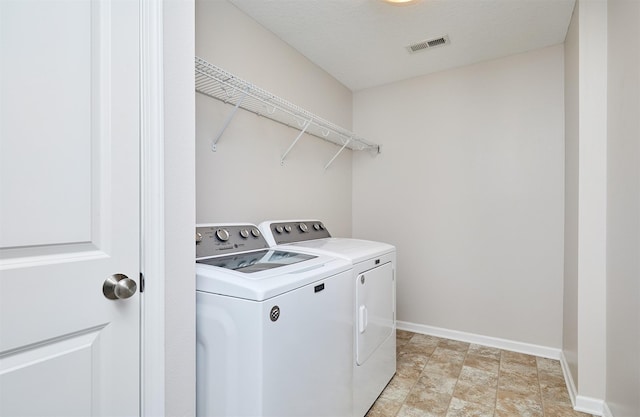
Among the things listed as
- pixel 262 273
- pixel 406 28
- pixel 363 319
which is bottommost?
pixel 363 319

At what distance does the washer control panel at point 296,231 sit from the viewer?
2.15m

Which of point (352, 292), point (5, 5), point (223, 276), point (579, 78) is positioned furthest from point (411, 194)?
point (5, 5)

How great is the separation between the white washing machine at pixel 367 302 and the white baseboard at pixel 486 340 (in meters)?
0.92

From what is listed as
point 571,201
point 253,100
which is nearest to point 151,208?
point 253,100

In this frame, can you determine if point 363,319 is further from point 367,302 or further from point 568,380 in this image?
point 568,380

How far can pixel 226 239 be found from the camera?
1759 mm

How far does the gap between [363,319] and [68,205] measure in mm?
1443

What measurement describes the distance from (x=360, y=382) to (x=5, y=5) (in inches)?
79.5

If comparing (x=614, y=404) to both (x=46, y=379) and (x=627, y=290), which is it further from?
(x=46, y=379)

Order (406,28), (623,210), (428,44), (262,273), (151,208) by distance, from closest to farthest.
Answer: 1. (151,208)
2. (262,273)
3. (623,210)
4. (406,28)
5. (428,44)

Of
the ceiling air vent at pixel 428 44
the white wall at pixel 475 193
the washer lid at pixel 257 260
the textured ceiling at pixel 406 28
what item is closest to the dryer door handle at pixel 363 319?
the washer lid at pixel 257 260

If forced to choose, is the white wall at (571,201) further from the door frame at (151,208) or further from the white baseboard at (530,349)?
the door frame at (151,208)

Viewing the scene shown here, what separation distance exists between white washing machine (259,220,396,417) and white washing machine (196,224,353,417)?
184mm

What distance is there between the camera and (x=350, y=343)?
66.2 inches
